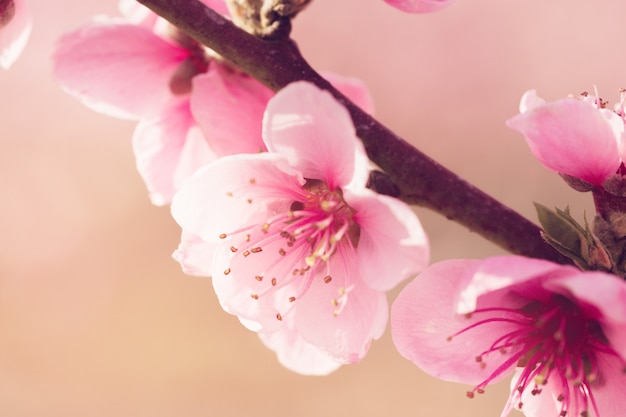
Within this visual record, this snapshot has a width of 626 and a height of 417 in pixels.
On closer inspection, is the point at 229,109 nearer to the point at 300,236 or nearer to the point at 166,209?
→ the point at 300,236

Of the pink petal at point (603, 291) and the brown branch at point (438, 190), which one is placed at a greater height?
the pink petal at point (603, 291)

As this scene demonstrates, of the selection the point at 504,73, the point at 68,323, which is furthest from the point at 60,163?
the point at 504,73

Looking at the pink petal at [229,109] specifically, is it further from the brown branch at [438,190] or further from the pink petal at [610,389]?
the pink petal at [610,389]

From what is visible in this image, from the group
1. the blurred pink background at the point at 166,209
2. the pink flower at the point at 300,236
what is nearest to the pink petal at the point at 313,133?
the pink flower at the point at 300,236

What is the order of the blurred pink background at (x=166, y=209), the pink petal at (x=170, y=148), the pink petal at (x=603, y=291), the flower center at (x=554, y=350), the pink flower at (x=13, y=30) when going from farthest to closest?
the blurred pink background at (x=166, y=209)
the pink petal at (x=170, y=148)
the pink flower at (x=13, y=30)
the flower center at (x=554, y=350)
the pink petal at (x=603, y=291)

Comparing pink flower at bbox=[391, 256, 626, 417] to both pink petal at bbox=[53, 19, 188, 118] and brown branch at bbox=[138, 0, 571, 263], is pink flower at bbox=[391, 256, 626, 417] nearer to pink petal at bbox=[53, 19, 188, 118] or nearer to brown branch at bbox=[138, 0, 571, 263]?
brown branch at bbox=[138, 0, 571, 263]

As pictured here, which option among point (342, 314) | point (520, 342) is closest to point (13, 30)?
point (342, 314)
